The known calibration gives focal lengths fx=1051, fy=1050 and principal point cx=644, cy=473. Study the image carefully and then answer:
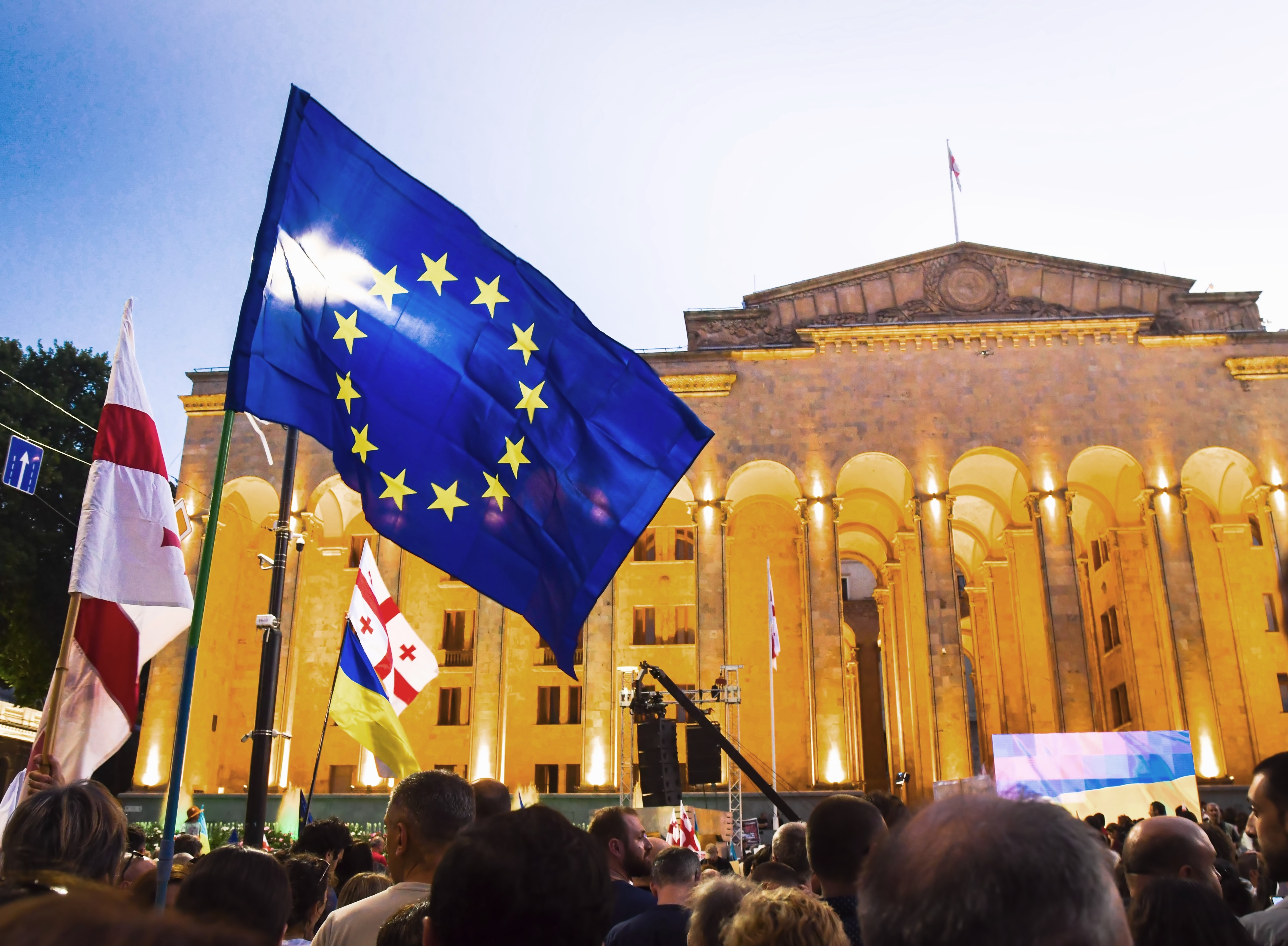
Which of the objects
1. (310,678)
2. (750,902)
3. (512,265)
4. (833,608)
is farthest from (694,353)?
(750,902)

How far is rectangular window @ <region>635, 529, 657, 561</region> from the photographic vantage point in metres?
36.0

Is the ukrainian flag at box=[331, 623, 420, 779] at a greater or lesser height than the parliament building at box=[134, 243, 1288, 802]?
lesser

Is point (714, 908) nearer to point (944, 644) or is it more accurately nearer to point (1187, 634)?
point (944, 644)

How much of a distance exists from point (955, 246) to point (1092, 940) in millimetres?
35185

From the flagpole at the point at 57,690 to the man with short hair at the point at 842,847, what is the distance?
4.46 metres

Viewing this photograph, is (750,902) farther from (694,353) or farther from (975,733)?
(975,733)

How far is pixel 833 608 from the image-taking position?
31.2 meters

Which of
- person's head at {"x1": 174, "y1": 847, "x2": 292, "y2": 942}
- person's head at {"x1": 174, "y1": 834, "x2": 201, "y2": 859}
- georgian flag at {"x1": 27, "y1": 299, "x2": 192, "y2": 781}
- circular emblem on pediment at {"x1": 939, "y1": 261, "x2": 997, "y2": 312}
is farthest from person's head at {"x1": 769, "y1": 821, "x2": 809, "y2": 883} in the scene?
circular emblem on pediment at {"x1": 939, "y1": 261, "x2": 997, "y2": 312}

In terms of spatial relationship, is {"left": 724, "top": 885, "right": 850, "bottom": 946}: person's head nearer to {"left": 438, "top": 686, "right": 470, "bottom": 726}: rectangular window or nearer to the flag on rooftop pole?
the flag on rooftop pole

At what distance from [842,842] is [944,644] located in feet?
90.7

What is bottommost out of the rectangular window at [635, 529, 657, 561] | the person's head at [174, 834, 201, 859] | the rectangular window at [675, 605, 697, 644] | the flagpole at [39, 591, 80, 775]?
the person's head at [174, 834, 201, 859]

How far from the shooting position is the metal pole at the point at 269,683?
11477 mm

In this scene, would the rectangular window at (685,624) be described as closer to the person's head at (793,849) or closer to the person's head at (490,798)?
the person's head at (793,849)

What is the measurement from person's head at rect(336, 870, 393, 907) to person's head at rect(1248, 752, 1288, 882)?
4.11 metres
